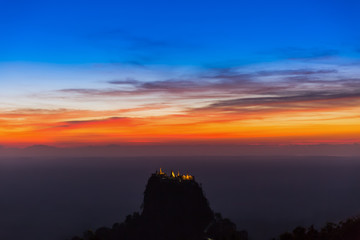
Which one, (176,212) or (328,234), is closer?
(328,234)

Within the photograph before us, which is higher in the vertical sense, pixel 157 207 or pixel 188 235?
pixel 157 207

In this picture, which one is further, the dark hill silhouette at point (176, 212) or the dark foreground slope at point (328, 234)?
the dark hill silhouette at point (176, 212)

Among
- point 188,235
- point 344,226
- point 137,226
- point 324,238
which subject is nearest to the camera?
point 324,238

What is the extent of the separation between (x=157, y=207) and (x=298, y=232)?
1119 inches

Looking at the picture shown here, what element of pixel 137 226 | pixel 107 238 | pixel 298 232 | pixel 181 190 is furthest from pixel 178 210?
pixel 298 232

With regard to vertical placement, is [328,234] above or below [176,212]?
above

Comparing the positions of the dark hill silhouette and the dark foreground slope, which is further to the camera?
the dark hill silhouette

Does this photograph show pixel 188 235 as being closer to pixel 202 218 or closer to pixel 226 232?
pixel 202 218

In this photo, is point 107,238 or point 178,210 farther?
point 107,238

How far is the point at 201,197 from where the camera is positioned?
61125mm

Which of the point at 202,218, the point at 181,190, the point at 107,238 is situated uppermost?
the point at 181,190

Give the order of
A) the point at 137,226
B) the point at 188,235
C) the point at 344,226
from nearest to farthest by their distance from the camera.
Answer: the point at 344,226
the point at 188,235
the point at 137,226

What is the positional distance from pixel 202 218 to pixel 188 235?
3925 millimetres

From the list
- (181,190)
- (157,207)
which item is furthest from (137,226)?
(181,190)
